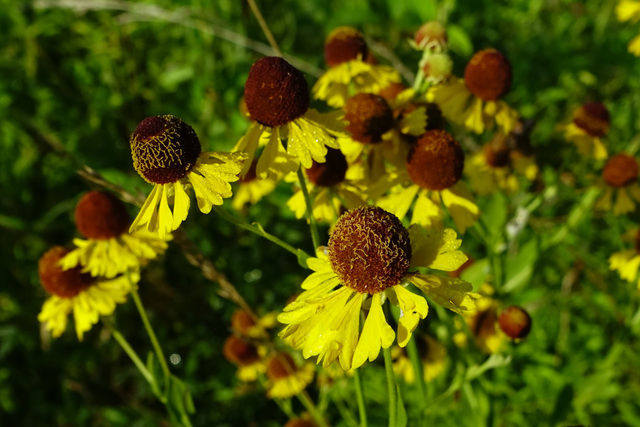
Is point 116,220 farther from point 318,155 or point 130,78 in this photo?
point 130,78

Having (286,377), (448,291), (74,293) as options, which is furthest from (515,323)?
(74,293)

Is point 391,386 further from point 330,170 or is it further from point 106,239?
point 106,239

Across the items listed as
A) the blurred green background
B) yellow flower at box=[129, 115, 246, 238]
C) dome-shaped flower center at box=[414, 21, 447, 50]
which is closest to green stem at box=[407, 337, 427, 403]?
the blurred green background

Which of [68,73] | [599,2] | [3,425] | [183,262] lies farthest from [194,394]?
[599,2]

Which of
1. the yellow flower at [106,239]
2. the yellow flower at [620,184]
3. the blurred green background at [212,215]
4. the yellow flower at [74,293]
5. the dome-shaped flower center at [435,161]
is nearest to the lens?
the dome-shaped flower center at [435,161]

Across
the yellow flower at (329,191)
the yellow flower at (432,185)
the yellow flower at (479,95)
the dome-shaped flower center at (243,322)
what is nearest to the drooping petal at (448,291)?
the yellow flower at (432,185)

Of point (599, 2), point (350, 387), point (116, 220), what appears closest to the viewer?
point (116, 220)

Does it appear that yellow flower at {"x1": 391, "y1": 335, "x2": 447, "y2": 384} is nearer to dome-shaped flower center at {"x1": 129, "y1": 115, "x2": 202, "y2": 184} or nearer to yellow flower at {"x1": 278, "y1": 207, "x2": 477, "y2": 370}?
yellow flower at {"x1": 278, "y1": 207, "x2": 477, "y2": 370}

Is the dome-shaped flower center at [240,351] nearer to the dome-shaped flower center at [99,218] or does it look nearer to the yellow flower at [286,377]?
the yellow flower at [286,377]
